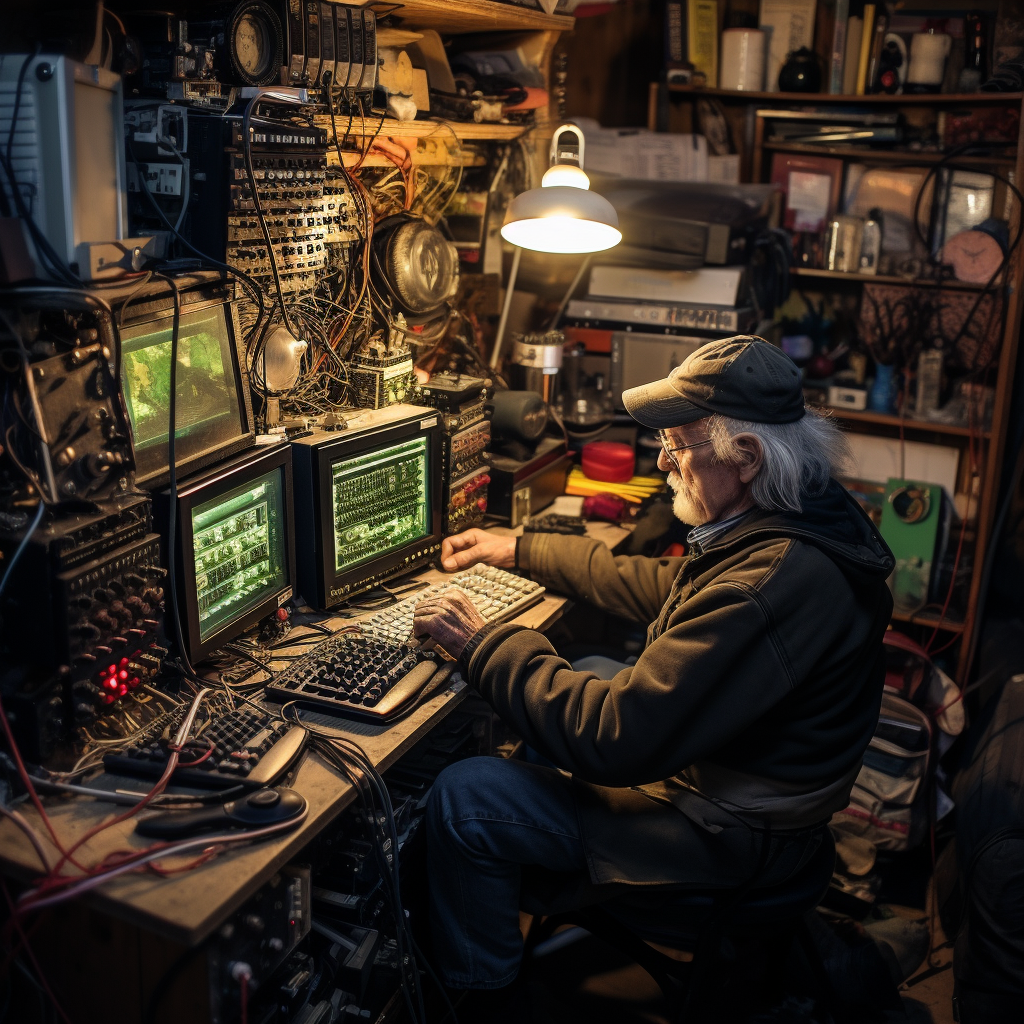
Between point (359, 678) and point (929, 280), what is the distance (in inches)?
105

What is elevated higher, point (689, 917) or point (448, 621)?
point (448, 621)

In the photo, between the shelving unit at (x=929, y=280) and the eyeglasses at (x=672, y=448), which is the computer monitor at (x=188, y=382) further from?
the shelving unit at (x=929, y=280)

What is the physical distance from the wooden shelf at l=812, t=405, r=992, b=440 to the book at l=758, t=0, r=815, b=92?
1.30 metres

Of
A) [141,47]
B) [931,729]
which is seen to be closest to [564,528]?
[931,729]

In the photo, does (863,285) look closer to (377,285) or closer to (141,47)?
(377,285)

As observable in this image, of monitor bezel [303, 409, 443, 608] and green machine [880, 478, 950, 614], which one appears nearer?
monitor bezel [303, 409, 443, 608]

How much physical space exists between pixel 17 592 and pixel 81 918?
514 mm

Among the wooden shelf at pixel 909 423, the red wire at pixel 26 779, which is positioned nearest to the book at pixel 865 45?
the wooden shelf at pixel 909 423

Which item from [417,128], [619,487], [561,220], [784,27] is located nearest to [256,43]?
[417,128]

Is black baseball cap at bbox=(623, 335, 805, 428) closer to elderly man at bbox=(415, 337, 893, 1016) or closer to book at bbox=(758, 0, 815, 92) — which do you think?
elderly man at bbox=(415, 337, 893, 1016)

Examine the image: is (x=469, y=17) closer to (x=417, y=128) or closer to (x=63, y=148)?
(x=417, y=128)

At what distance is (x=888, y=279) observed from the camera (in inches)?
146

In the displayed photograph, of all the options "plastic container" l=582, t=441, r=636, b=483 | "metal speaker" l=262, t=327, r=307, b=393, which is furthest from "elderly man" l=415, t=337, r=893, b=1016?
"plastic container" l=582, t=441, r=636, b=483

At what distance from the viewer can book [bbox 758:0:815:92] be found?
3936 mm
